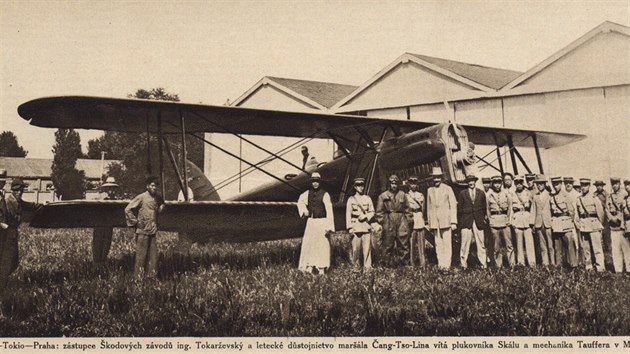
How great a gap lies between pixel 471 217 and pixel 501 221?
2.45 ft

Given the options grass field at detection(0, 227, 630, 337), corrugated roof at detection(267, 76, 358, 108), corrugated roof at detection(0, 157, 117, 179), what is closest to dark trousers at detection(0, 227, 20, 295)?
grass field at detection(0, 227, 630, 337)

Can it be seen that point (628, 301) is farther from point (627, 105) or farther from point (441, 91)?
point (441, 91)

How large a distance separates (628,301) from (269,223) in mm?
4847

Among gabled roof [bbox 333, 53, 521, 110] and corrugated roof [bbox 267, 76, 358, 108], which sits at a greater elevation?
corrugated roof [bbox 267, 76, 358, 108]

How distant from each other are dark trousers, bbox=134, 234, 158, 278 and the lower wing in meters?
0.45

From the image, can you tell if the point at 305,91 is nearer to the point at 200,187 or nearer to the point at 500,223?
the point at 200,187

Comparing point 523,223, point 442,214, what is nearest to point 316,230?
point 442,214

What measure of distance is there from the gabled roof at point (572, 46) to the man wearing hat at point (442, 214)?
6224 mm

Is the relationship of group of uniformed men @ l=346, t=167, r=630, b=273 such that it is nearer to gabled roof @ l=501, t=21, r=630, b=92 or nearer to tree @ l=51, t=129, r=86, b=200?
gabled roof @ l=501, t=21, r=630, b=92

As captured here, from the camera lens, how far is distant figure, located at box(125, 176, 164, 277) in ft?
22.0

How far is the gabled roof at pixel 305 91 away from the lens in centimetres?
2039

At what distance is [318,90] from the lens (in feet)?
76.8

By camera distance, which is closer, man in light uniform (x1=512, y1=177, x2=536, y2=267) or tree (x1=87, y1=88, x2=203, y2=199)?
man in light uniform (x1=512, y1=177, x2=536, y2=267)
